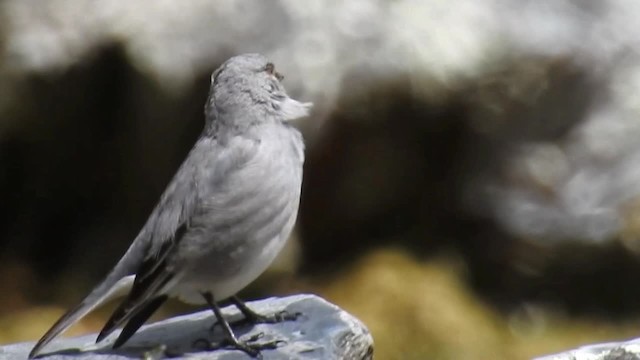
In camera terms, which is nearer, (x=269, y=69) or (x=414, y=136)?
(x=269, y=69)

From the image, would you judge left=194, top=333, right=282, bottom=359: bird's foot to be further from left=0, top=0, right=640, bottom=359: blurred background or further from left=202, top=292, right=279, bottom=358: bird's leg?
left=0, top=0, right=640, bottom=359: blurred background

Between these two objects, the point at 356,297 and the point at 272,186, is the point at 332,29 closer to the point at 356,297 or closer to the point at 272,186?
the point at 356,297

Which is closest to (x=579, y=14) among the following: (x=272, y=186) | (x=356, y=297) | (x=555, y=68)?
(x=555, y=68)

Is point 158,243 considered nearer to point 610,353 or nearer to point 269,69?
point 269,69

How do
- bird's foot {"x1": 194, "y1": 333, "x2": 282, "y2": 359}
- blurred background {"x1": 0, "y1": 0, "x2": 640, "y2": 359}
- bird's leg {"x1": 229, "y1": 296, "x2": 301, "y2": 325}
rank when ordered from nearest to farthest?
bird's foot {"x1": 194, "y1": 333, "x2": 282, "y2": 359}
bird's leg {"x1": 229, "y1": 296, "x2": 301, "y2": 325}
blurred background {"x1": 0, "y1": 0, "x2": 640, "y2": 359}

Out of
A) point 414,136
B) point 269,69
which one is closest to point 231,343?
point 269,69

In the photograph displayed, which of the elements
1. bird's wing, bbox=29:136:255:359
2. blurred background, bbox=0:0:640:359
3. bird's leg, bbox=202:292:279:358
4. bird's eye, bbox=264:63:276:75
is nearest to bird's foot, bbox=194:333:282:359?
bird's leg, bbox=202:292:279:358
